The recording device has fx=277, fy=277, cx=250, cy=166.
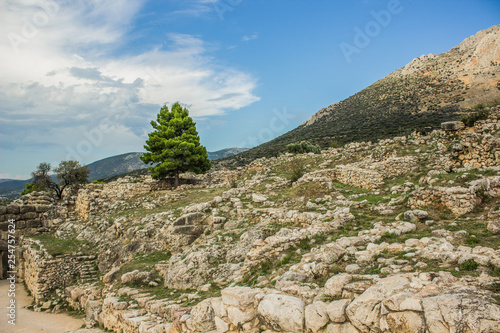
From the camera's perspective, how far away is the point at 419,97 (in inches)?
1909

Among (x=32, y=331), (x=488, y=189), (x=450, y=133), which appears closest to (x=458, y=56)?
(x=450, y=133)

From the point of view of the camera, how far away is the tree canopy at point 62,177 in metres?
30.8

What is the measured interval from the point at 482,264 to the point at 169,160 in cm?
1996

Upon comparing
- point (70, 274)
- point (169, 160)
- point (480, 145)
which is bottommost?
point (70, 274)

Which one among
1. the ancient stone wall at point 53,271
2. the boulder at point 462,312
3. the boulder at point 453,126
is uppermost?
the boulder at point 453,126

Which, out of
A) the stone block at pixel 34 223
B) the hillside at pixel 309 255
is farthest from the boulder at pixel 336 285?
the stone block at pixel 34 223

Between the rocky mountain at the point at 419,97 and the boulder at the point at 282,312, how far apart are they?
110 ft

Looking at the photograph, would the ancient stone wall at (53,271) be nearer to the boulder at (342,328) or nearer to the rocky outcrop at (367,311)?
the rocky outcrop at (367,311)

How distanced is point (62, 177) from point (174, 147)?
59.7ft

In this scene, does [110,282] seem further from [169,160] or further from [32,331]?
[169,160]

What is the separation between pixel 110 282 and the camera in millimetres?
9375

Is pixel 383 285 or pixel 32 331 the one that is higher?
pixel 383 285

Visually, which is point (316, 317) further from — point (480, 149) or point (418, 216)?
point (480, 149)

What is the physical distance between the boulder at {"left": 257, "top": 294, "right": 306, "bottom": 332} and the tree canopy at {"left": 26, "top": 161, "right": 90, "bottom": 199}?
1311 inches
